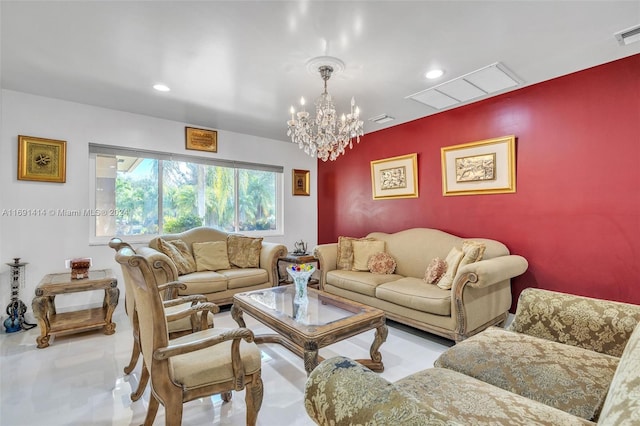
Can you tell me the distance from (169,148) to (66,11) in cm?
229

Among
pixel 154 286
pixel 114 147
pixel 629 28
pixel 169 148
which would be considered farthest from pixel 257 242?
pixel 629 28

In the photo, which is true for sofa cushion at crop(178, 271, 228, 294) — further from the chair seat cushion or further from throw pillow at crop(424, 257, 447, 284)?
throw pillow at crop(424, 257, 447, 284)

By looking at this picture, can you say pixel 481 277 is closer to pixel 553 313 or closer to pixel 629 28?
pixel 553 313

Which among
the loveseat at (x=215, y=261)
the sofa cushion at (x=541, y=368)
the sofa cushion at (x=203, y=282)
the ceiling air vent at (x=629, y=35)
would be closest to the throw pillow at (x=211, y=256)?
the loveseat at (x=215, y=261)

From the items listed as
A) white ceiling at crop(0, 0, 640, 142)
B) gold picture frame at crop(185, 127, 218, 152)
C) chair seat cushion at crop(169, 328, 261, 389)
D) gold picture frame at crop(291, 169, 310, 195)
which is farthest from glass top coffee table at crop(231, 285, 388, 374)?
gold picture frame at crop(291, 169, 310, 195)

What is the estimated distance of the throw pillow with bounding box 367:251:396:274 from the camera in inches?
146

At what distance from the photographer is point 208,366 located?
142 cm

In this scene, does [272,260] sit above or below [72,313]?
above

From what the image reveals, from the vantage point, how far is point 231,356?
1.48 m

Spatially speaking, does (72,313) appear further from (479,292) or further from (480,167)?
(480,167)

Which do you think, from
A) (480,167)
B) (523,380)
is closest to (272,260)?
(480,167)

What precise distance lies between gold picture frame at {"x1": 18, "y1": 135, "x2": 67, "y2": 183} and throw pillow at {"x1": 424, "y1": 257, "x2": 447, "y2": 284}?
4292mm

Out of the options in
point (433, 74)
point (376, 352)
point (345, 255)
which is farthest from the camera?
point (345, 255)

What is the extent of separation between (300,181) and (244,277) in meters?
2.37
